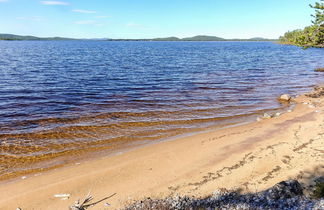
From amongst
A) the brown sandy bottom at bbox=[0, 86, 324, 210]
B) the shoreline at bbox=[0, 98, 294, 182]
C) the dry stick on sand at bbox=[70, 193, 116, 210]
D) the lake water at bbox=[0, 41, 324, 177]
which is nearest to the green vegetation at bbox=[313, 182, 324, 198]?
the brown sandy bottom at bbox=[0, 86, 324, 210]

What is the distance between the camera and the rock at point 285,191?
727 cm

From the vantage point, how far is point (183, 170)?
406 inches

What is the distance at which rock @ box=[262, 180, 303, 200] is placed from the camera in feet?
23.8

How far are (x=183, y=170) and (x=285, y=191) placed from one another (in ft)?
13.8

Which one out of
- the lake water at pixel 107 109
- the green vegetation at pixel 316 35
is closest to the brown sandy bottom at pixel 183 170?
the lake water at pixel 107 109

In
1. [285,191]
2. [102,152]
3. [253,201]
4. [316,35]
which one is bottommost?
[102,152]

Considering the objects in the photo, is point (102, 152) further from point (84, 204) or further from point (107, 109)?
point (107, 109)

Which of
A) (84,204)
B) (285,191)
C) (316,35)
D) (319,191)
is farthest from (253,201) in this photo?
(316,35)

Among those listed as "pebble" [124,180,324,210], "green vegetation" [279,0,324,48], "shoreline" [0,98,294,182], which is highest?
"green vegetation" [279,0,324,48]

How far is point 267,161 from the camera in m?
10.7

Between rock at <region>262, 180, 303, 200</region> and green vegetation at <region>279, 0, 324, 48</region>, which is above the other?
green vegetation at <region>279, 0, 324, 48</region>

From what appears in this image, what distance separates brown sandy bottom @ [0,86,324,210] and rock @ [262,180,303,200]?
3.34ft

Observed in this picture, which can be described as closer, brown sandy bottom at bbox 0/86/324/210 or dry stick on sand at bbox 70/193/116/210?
dry stick on sand at bbox 70/193/116/210

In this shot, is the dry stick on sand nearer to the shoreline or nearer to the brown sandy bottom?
the brown sandy bottom
